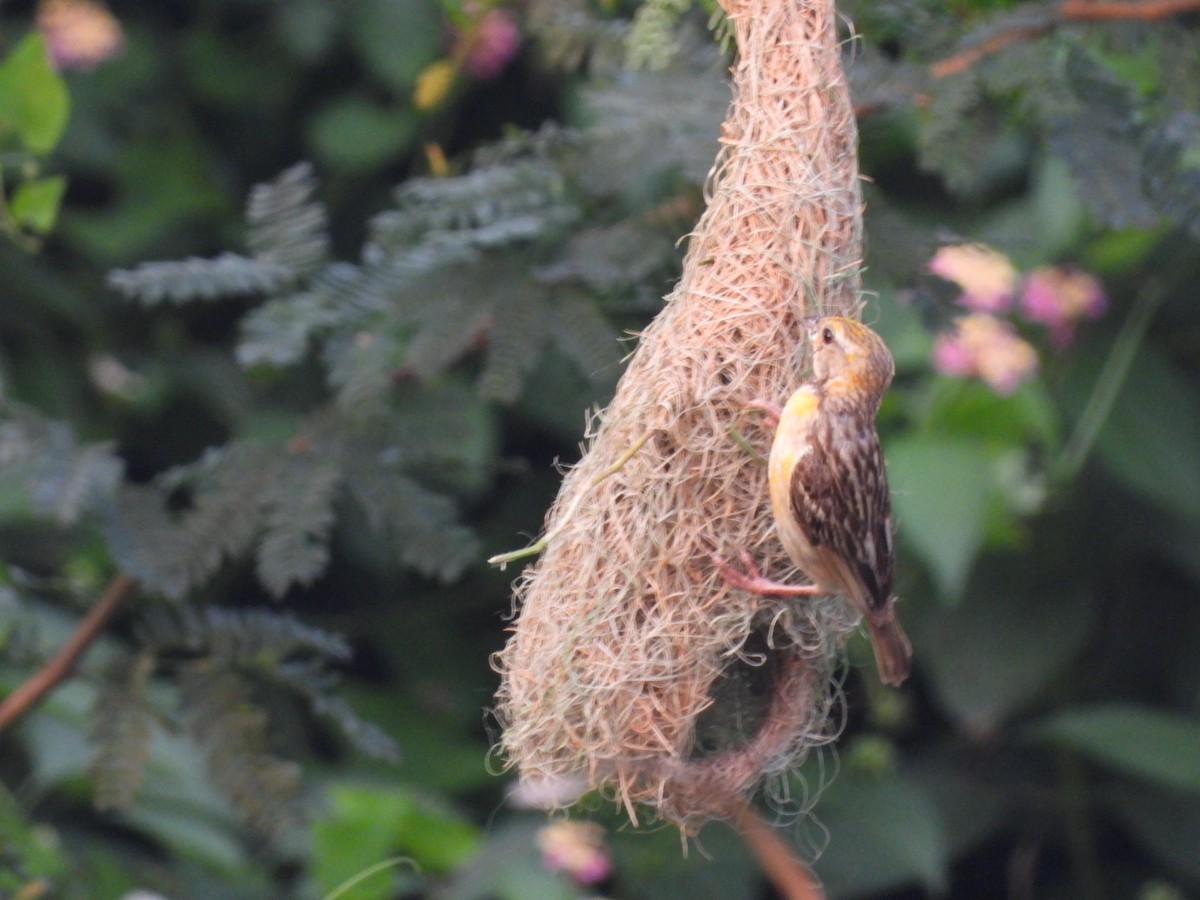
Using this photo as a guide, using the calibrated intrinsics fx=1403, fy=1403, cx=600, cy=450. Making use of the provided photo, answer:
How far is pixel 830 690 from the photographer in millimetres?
2059

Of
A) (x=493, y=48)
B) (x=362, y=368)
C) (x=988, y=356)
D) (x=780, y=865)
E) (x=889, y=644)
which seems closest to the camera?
(x=780, y=865)

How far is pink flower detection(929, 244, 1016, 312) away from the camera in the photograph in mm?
2404

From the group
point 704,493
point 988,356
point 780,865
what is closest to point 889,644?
point 704,493

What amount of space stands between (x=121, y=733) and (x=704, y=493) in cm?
112

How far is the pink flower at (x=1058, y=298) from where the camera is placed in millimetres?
2996

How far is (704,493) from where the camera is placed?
1752 mm

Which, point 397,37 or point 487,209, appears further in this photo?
point 397,37

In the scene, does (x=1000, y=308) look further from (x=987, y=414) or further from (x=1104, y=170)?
(x=1104, y=170)

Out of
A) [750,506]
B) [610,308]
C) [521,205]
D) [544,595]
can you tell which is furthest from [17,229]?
[750,506]

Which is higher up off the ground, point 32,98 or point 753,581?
point 32,98

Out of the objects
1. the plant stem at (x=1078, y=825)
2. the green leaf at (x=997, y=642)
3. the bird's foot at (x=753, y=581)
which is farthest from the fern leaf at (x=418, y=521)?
the plant stem at (x=1078, y=825)

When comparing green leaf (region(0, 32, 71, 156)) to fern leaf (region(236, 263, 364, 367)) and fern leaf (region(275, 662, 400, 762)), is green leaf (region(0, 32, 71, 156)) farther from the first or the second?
fern leaf (region(275, 662, 400, 762))

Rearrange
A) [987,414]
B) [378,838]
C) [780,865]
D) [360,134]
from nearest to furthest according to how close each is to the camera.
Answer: [780,865] → [378,838] → [987,414] → [360,134]

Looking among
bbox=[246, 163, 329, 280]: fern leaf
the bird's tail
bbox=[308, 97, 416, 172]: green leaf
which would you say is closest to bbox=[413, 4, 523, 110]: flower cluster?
bbox=[308, 97, 416, 172]: green leaf
